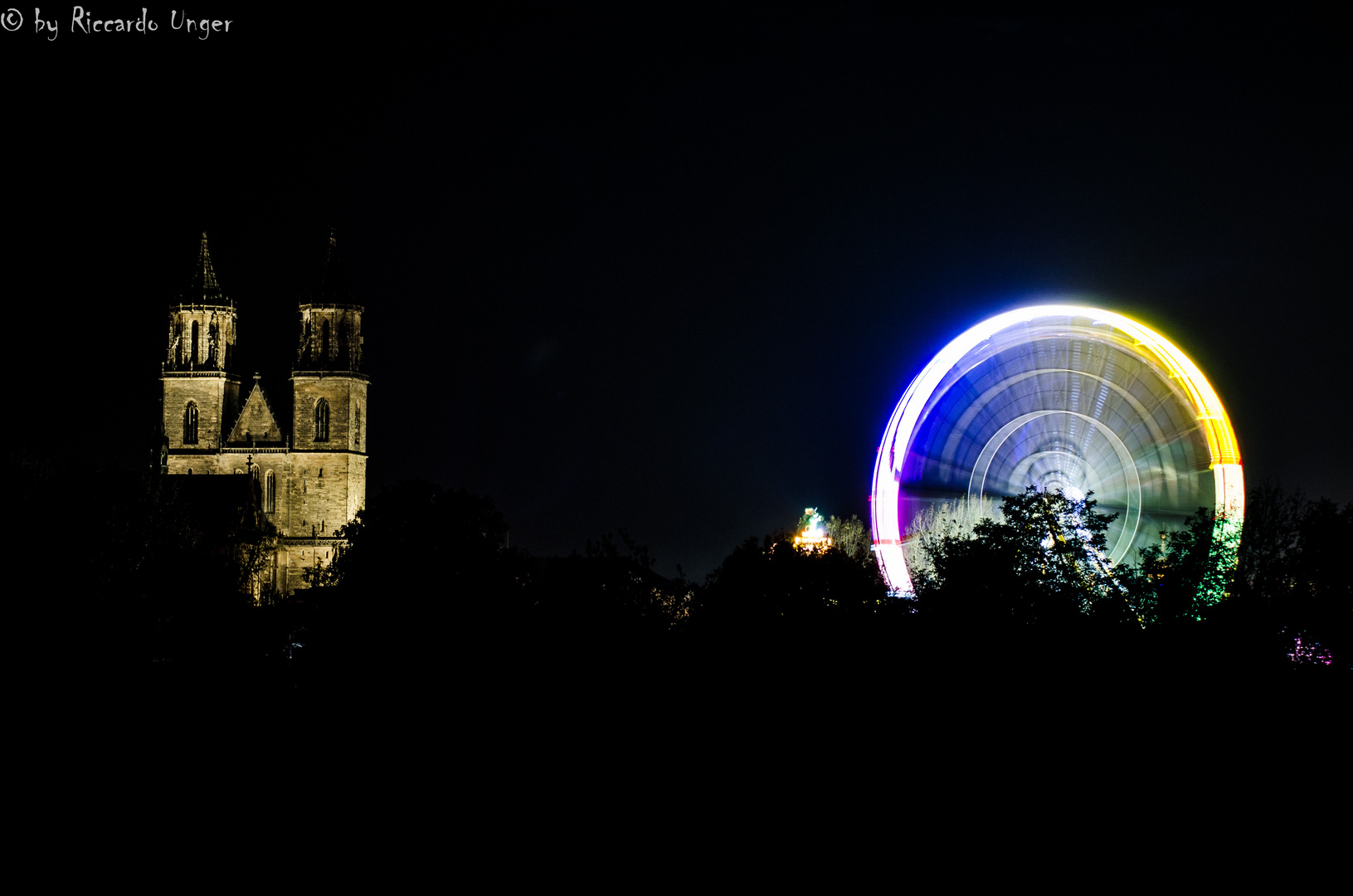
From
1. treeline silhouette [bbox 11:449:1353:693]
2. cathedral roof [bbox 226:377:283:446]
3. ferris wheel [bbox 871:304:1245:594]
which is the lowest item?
treeline silhouette [bbox 11:449:1353:693]

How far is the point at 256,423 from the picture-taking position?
251 ft

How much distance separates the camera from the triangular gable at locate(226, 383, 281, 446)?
2997 inches

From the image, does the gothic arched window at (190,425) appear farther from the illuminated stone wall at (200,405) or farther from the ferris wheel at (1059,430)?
the ferris wheel at (1059,430)

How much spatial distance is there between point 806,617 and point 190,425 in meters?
59.7

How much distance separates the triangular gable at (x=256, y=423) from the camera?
76125 millimetres

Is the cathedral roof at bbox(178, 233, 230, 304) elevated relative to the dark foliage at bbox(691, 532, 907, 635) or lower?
elevated

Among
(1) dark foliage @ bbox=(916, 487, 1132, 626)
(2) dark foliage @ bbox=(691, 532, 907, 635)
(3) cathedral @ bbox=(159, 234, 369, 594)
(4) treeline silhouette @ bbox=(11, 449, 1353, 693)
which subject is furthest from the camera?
(3) cathedral @ bbox=(159, 234, 369, 594)

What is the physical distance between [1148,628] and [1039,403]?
29.2ft

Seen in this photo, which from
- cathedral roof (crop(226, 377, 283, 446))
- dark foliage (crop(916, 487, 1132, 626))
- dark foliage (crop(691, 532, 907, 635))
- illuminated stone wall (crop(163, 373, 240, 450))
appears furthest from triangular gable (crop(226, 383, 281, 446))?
dark foliage (crop(916, 487, 1132, 626))

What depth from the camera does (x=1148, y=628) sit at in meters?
21.6

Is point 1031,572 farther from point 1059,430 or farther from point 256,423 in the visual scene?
point 256,423

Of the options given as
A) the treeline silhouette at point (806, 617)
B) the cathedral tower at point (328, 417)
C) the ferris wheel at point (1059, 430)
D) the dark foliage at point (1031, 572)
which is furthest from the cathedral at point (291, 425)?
the dark foliage at point (1031, 572)

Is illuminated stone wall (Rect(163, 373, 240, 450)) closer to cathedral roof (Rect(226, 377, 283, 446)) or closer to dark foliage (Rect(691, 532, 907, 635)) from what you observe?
cathedral roof (Rect(226, 377, 283, 446))

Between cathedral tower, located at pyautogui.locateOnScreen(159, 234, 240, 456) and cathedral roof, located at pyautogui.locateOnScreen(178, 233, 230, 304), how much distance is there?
5 centimetres
